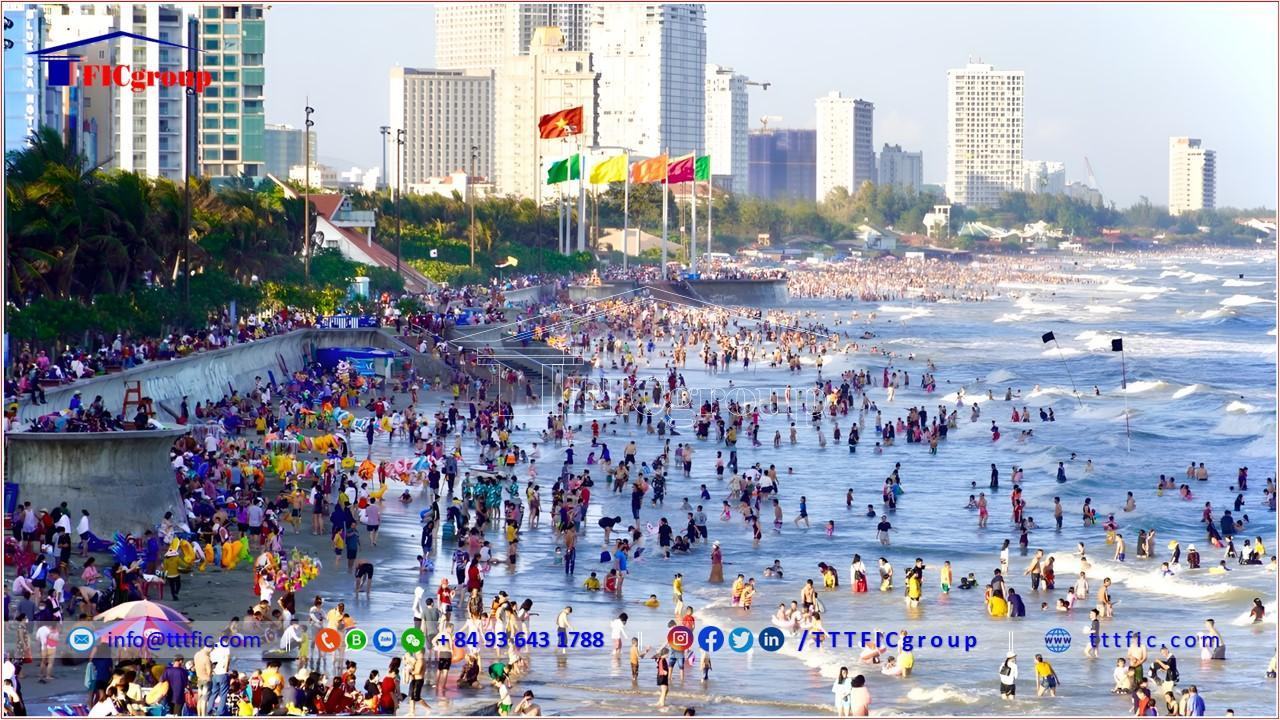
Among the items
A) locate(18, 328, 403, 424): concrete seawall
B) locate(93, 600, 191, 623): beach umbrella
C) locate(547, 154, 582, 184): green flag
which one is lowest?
locate(93, 600, 191, 623): beach umbrella

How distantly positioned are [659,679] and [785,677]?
2.33 metres

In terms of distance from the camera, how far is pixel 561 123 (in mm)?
101625

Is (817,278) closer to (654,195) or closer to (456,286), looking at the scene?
(654,195)

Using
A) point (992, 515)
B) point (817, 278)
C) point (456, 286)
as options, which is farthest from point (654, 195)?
point (992, 515)

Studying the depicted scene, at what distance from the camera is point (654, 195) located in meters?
166
